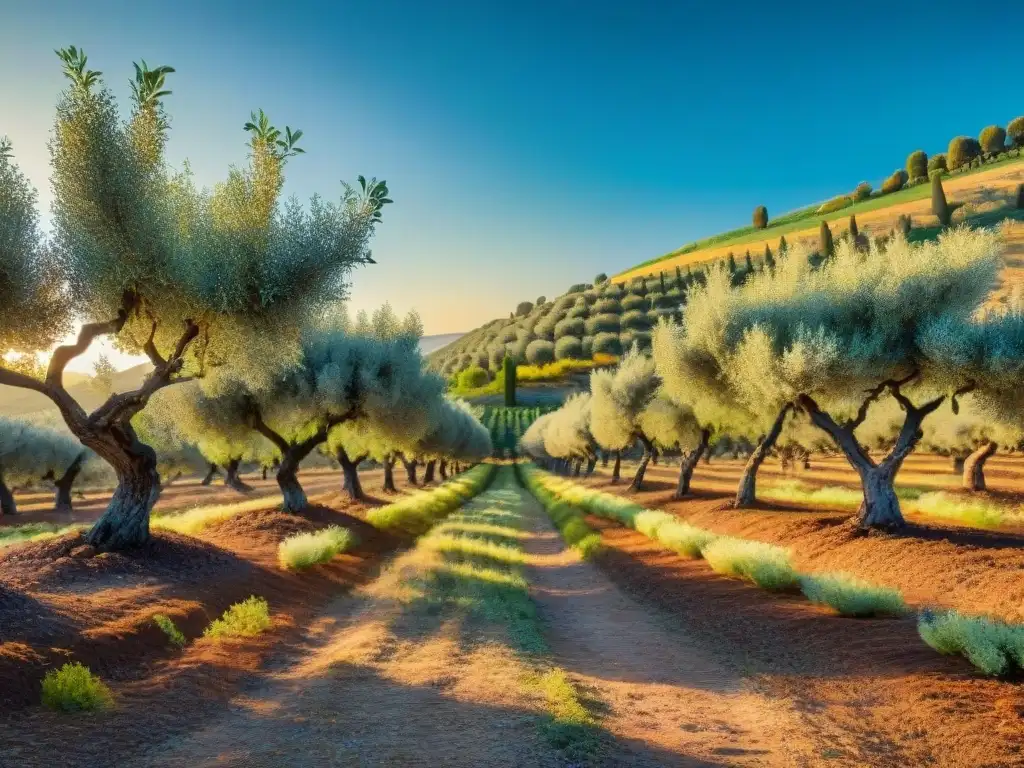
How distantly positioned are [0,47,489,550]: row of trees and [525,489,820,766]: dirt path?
31.6 feet

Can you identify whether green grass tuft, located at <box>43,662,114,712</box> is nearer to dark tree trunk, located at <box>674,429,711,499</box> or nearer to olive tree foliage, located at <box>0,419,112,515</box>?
dark tree trunk, located at <box>674,429,711,499</box>

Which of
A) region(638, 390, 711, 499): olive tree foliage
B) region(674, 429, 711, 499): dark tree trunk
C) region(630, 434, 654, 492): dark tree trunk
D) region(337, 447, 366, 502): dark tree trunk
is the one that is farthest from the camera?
region(630, 434, 654, 492): dark tree trunk

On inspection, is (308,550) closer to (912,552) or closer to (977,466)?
(912,552)

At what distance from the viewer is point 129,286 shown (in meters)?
13.1

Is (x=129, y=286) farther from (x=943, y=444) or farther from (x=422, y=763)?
(x=943, y=444)

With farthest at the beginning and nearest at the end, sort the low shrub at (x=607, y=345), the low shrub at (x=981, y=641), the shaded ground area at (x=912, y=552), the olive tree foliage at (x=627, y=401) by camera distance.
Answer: the low shrub at (x=607, y=345) → the olive tree foliage at (x=627, y=401) → the shaded ground area at (x=912, y=552) → the low shrub at (x=981, y=641)

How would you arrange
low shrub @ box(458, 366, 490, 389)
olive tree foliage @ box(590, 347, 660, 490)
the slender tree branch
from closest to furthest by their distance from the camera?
the slender tree branch
olive tree foliage @ box(590, 347, 660, 490)
low shrub @ box(458, 366, 490, 389)

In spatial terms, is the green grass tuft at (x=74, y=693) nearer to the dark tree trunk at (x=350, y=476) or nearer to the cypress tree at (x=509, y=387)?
the dark tree trunk at (x=350, y=476)

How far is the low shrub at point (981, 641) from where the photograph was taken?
7.62m

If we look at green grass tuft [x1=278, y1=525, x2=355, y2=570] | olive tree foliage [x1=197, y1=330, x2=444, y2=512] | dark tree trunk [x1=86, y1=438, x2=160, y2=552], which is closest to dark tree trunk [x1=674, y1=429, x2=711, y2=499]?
olive tree foliage [x1=197, y1=330, x2=444, y2=512]

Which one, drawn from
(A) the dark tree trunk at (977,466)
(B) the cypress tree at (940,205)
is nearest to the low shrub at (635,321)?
(B) the cypress tree at (940,205)

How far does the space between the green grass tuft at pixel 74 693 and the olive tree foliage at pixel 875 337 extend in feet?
56.1

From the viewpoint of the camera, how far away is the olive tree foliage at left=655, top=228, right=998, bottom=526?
56.2 feet

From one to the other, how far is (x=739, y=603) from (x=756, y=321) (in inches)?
381
